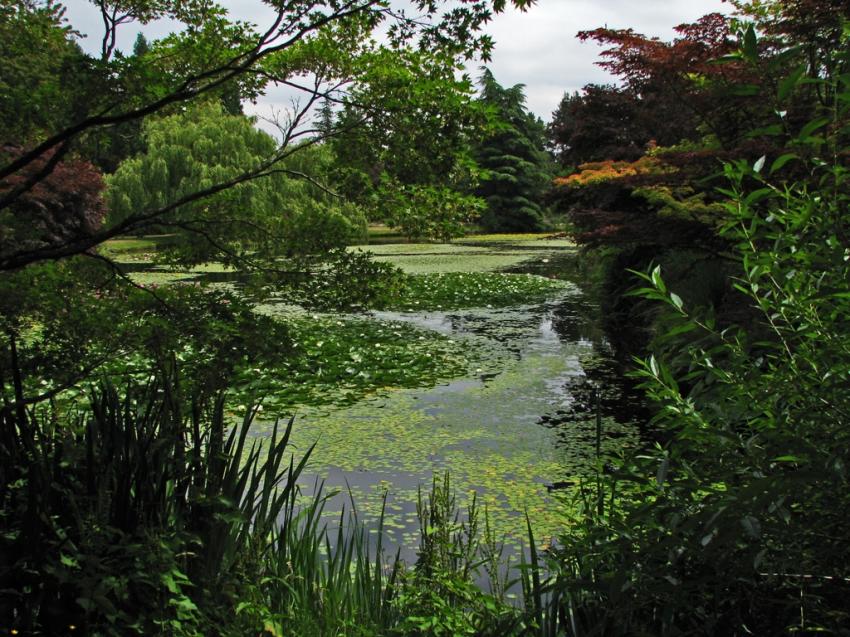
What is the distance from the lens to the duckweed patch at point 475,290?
1315 cm

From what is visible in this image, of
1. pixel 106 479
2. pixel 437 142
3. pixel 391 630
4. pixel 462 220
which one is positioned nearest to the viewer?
pixel 106 479

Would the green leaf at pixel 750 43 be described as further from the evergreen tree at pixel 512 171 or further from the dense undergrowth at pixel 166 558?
the evergreen tree at pixel 512 171

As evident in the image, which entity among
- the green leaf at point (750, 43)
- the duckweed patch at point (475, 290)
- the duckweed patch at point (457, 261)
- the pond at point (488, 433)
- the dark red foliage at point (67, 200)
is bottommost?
the pond at point (488, 433)

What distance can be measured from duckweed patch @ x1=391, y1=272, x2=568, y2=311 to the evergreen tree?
64.2 feet

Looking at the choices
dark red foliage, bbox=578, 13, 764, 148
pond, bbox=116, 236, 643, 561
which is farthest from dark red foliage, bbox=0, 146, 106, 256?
dark red foliage, bbox=578, 13, 764, 148

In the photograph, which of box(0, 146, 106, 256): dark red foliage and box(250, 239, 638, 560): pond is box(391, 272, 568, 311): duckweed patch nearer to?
box(250, 239, 638, 560): pond

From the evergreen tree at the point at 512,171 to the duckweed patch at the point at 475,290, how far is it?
64.2 ft

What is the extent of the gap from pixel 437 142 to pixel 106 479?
257 centimetres

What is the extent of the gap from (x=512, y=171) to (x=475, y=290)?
22.7m

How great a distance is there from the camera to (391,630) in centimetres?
238

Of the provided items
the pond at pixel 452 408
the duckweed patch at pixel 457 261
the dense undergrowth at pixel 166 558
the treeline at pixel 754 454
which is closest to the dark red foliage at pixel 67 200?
the pond at pixel 452 408

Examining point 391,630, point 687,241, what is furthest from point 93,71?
point 687,241

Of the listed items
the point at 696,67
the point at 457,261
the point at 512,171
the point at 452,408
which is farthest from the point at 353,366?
the point at 512,171

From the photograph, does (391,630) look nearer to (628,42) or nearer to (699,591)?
(699,591)
